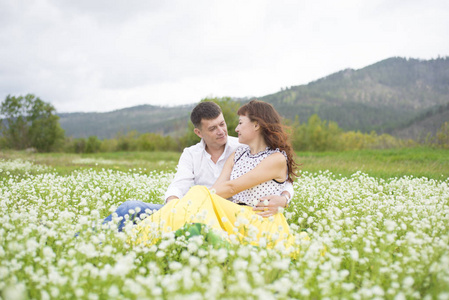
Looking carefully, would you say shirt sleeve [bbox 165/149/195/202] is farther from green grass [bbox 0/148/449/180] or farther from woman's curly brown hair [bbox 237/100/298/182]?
green grass [bbox 0/148/449/180]

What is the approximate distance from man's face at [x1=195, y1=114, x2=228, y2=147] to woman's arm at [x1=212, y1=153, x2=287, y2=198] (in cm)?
108

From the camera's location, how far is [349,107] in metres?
191

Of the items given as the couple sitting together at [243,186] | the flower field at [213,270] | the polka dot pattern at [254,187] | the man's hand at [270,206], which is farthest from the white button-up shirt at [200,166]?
the flower field at [213,270]

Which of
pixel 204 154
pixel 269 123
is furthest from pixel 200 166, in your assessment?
pixel 269 123

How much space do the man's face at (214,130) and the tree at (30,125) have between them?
58280 millimetres

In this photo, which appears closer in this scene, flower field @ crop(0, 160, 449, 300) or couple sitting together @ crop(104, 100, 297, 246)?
flower field @ crop(0, 160, 449, 300)

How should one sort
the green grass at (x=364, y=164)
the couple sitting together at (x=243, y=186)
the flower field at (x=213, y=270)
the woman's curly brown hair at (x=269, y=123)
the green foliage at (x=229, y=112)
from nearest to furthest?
the flower field at (x=213, y=270)
the couple sitting together at (x=243, y=186)
the woman's curly brown hair at (x=269, y=123)
the green grass at (x=364, y=164)
the green foliage at (x=229, y=112)

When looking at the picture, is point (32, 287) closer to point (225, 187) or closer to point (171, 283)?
point (171, 283)

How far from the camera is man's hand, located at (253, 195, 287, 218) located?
14.9 ft

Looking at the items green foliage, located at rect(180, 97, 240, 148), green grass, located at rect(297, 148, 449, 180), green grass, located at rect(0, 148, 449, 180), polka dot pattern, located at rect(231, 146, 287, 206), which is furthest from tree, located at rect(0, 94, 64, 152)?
polka dot pattern, located at rect(231, 146, 287, 206)

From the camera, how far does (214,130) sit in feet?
18.3

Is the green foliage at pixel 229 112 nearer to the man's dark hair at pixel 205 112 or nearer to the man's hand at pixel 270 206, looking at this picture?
the man's dark hair at pixel 205 112

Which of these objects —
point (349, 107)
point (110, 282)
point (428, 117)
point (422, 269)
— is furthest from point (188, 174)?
point (349, 107)

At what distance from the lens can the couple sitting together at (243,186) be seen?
4.23 m
